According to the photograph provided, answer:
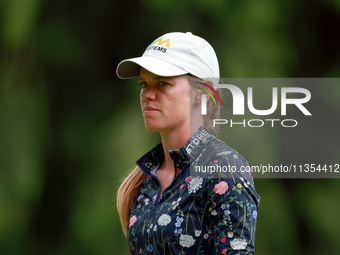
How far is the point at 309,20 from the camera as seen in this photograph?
2.75m

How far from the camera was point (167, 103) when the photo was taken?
52.5 inches

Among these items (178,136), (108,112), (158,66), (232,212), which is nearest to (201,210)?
(232,212)

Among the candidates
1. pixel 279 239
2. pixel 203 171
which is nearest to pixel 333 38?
pixel 279 239

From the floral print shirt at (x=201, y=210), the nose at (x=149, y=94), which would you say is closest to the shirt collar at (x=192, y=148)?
the floral print shirt at (x=201, y=210)

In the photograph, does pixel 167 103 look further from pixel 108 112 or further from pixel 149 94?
pixel 108 112

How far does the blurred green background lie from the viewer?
262cm

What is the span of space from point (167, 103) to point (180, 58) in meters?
0.09

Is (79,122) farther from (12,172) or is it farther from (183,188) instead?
(183,188)

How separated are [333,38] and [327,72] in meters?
0.14

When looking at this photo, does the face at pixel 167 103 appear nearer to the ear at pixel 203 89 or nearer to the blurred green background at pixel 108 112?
the ear at pixel 203 89

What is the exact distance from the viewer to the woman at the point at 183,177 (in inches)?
47.9

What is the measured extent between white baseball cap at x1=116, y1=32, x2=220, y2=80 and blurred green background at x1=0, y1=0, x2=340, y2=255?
1077mm

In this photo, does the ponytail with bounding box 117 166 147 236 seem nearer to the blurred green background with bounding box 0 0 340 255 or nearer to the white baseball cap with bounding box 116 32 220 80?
the white baseball cap with bounding box 116 32 220 80

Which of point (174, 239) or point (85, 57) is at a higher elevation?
point (85, 57)
